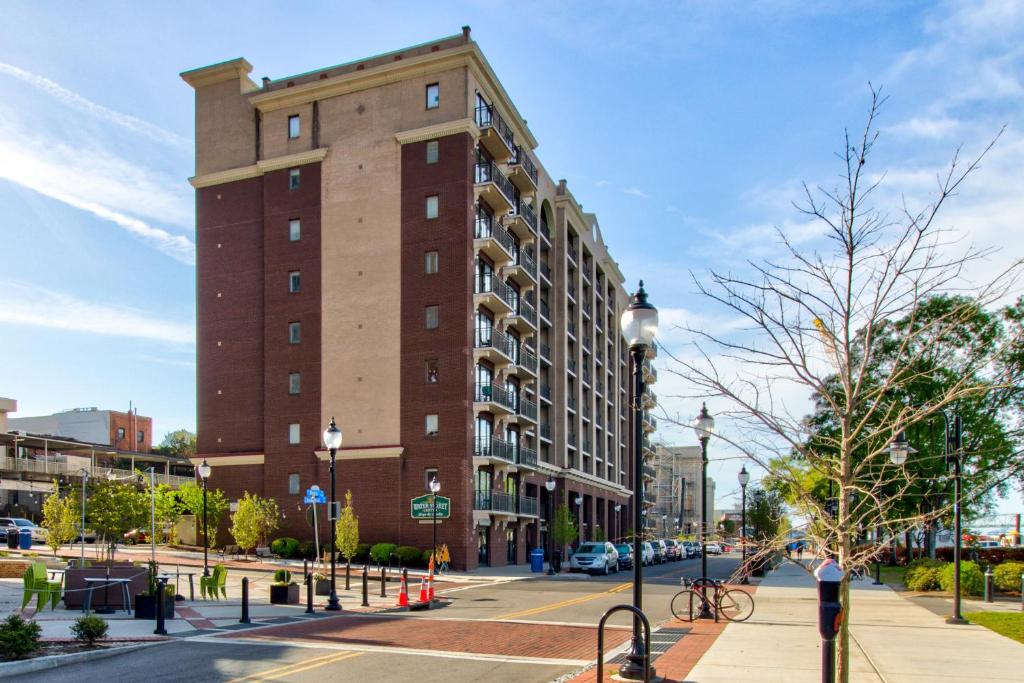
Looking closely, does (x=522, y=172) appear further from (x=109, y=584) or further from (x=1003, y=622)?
(x=1003, y=622)

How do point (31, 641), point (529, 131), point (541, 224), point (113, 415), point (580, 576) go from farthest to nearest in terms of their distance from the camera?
point (113, 415) < point (541, 224) < point (529, 131) < point (580, 576) < point (31, 641)

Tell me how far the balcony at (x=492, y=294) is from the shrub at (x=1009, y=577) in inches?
1053

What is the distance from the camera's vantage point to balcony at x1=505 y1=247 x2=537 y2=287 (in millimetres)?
53250

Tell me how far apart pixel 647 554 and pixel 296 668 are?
143 feet

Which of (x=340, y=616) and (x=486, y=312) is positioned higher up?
(x=486, y=312)

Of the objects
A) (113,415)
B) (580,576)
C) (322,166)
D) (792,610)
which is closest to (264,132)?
(322,166)

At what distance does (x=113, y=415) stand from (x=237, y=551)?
53.2 m

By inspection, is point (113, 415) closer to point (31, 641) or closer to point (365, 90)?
point (365, 90)

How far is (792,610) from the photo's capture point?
22219 millimetres

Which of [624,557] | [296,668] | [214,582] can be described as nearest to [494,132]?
[624,557]

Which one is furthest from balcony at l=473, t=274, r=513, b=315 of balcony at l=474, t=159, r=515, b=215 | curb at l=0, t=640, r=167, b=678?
curb at l=0, t=640, r=167, b=678

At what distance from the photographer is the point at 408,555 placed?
4175 cm

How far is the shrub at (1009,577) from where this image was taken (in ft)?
92.9

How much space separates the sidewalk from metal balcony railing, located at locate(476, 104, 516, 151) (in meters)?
32.7
